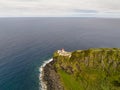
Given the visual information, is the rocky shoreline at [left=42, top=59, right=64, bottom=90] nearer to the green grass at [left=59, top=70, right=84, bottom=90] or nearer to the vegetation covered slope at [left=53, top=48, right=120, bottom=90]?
the vegetation covered slope at [left=53, top=48, right=120, bottom=90]

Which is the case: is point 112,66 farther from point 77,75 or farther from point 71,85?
point 71,85

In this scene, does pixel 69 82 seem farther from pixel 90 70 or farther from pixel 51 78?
pixel 90 70

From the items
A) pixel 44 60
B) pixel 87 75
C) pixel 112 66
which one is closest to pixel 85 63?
pixel 87 75

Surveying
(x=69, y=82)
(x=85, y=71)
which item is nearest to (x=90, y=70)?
(x=85, y=71)

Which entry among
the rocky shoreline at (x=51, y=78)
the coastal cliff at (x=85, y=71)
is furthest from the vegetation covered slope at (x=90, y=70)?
the rocky shoreline at (x=51, y=78)

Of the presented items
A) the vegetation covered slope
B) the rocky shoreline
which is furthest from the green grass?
the rocky shoreline

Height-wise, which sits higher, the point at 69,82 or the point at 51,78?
the point at 51,78

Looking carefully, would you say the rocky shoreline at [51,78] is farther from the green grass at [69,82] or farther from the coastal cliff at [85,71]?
the green grass at [69,82]
